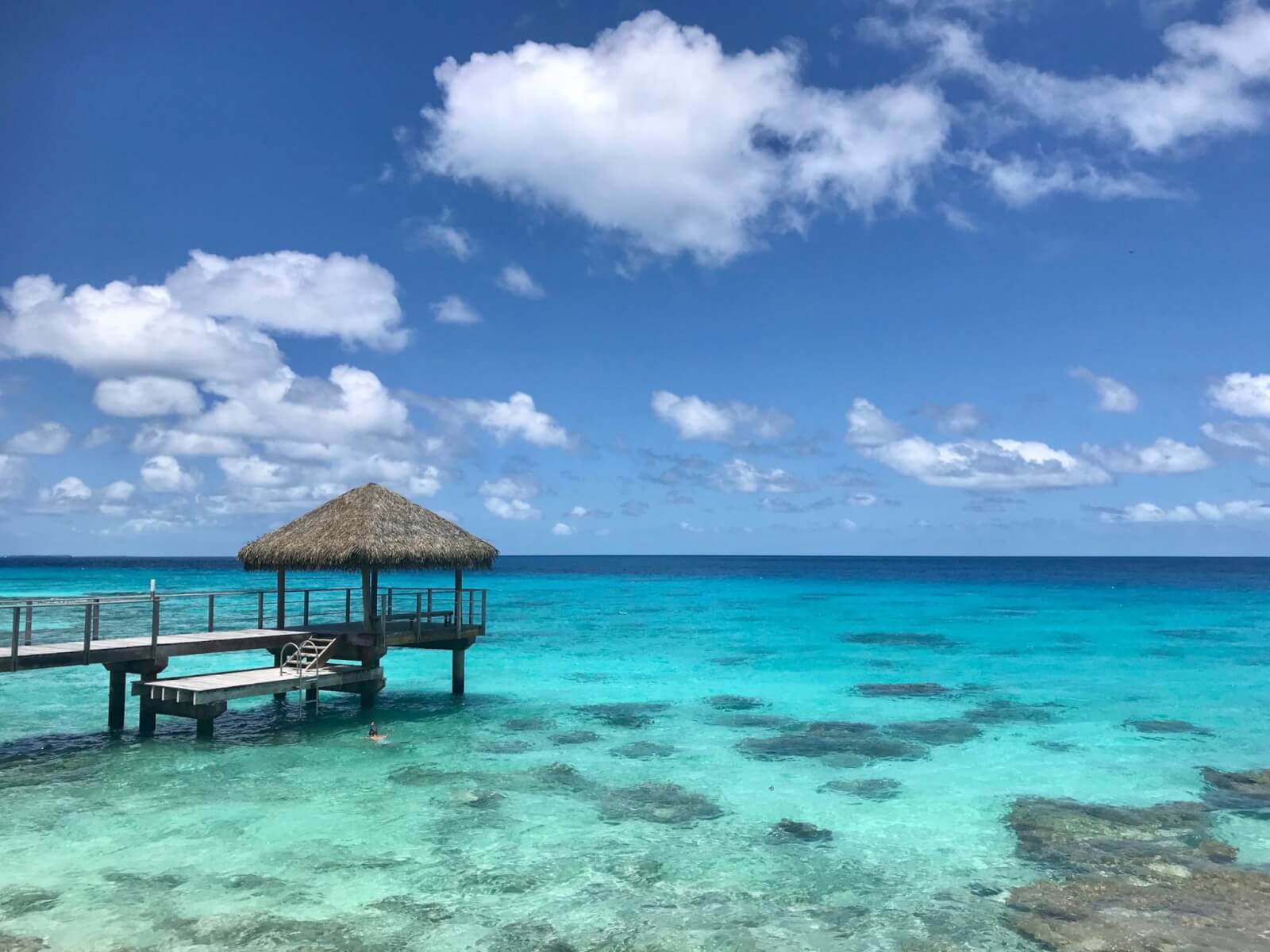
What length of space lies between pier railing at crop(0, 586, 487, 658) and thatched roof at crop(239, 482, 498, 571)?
61 cm

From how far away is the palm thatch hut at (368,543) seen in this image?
16922 mm

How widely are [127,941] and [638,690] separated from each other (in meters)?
15.1

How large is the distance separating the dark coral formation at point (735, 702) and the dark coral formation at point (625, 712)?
1.18 m

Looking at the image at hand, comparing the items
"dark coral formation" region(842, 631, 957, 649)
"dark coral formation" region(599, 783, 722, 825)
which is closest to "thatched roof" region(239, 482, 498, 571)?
"dark coral formation" region(599, 783, 722, 825)

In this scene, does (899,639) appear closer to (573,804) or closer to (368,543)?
(368,543)

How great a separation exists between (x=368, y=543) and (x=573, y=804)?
699cm

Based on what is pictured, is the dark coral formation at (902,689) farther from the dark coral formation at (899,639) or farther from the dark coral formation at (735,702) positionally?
the dark coral formation at (899,639)

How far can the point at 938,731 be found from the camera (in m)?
17.3

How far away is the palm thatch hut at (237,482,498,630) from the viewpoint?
55.5 ft

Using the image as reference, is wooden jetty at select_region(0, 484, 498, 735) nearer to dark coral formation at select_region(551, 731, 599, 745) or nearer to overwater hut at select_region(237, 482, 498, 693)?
overwater hut at select_region(237, 482, 498, 693)

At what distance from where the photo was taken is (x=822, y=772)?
1392cm

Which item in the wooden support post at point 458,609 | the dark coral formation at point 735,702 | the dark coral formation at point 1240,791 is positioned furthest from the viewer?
the dark coral formation at point 735,702

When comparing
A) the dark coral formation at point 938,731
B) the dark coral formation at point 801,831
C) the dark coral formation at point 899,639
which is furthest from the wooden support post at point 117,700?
the dark coral formation at point 899,639

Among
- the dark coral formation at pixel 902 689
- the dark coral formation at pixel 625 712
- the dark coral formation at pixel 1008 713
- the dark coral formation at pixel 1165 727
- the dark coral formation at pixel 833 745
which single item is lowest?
the dark coral formation at pixel 1165 727
